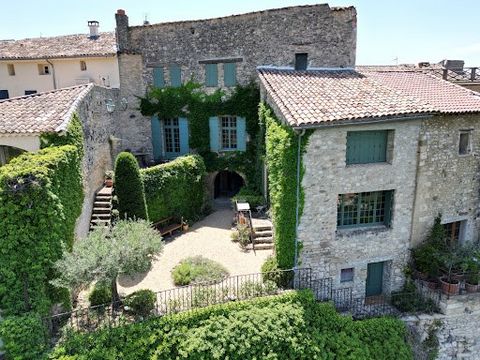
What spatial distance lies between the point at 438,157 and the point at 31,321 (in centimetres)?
1495

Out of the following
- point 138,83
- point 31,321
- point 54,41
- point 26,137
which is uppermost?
point 54,41

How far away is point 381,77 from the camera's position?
18266 millimetres

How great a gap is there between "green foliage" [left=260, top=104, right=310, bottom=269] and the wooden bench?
6.24m

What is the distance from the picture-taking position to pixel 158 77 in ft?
70.6

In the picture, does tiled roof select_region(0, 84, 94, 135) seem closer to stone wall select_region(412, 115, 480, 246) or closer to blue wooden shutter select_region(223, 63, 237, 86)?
blue wooden shutter select_region(223, 63, 237, 86)

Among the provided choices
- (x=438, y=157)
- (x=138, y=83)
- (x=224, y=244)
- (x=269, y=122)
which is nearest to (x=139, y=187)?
(x=224, y=244)

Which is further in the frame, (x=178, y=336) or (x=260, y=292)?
(x=260, y=292)

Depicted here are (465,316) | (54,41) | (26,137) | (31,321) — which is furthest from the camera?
(54,41)

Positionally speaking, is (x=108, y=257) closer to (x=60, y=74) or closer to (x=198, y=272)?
(x=198, y=272)

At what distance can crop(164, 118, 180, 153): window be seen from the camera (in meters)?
22.3

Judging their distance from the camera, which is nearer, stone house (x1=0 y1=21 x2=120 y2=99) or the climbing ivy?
the climbing ivy

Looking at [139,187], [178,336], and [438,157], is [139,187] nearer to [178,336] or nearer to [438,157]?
[178,336]

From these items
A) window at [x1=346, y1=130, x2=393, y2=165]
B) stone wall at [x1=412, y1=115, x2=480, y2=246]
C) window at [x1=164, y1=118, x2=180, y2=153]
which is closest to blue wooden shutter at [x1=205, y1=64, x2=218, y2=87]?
window at [x1=164, y1=118, x2=180, y2=153]

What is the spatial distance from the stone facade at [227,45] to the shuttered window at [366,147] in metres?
7.49
